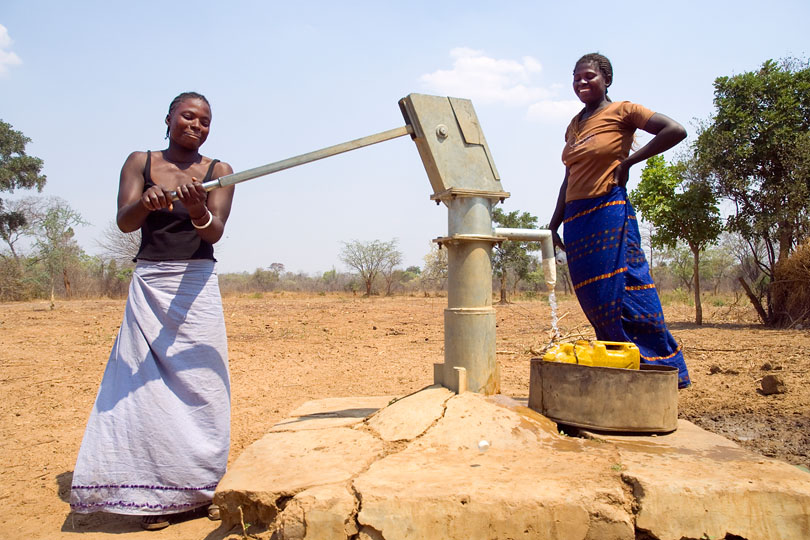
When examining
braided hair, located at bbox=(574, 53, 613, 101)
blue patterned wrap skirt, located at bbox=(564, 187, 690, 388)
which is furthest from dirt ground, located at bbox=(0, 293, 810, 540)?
braided hair, located at bbox=(574, 53, 613, 101)

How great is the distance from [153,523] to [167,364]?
2.17 feet

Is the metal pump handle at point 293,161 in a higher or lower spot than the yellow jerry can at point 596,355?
higher

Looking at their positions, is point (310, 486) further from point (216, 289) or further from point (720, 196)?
point (720, 196)

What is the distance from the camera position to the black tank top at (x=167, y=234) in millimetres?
2598

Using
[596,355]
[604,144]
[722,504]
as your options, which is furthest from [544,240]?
[722,504]

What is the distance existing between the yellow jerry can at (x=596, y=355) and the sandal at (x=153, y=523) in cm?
177

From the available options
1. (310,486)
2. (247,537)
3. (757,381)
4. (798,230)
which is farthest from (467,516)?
(798,230)

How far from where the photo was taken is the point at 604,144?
106 inches

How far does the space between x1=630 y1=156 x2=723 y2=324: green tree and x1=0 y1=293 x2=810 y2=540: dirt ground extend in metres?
1.54

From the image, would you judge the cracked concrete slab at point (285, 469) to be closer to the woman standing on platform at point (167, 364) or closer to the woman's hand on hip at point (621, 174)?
the woman standing on platform at point (167, 364)

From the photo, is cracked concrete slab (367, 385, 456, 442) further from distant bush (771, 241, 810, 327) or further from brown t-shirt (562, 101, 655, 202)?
distant bush (771, 241, 810, 327)

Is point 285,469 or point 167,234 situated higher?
point 167,234

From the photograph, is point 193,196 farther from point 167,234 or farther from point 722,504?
point 722,504

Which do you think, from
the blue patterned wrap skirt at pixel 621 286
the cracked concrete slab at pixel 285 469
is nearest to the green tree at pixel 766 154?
the blue patterned wrap skirt at pixel 621 286
